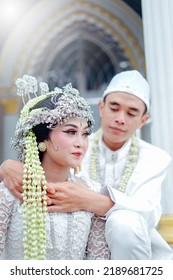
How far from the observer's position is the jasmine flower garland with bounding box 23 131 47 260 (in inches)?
80.1

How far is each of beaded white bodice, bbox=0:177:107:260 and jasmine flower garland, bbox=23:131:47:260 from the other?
0.18 ft

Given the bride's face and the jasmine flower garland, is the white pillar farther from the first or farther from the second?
the jasmine flower garland

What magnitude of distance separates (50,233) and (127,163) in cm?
96

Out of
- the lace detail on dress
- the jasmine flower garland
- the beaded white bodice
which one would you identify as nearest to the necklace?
the lace detail on dress

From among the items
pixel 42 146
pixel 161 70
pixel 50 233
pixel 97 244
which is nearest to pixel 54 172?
pixel 42 146

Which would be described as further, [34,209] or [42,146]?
[42,146]

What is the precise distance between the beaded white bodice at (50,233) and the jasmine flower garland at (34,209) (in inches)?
2.2

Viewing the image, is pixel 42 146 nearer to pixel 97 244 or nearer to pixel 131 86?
pixel 97 244

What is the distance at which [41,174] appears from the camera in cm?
209

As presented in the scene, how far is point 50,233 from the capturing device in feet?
6.91

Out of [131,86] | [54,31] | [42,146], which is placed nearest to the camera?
[42,146]

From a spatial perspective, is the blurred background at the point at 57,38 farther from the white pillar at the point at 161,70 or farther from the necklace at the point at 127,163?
the necklace at the point at 127,163

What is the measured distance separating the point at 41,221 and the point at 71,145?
351 millimetres

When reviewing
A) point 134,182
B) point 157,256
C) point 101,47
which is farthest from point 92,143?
point 101,47
